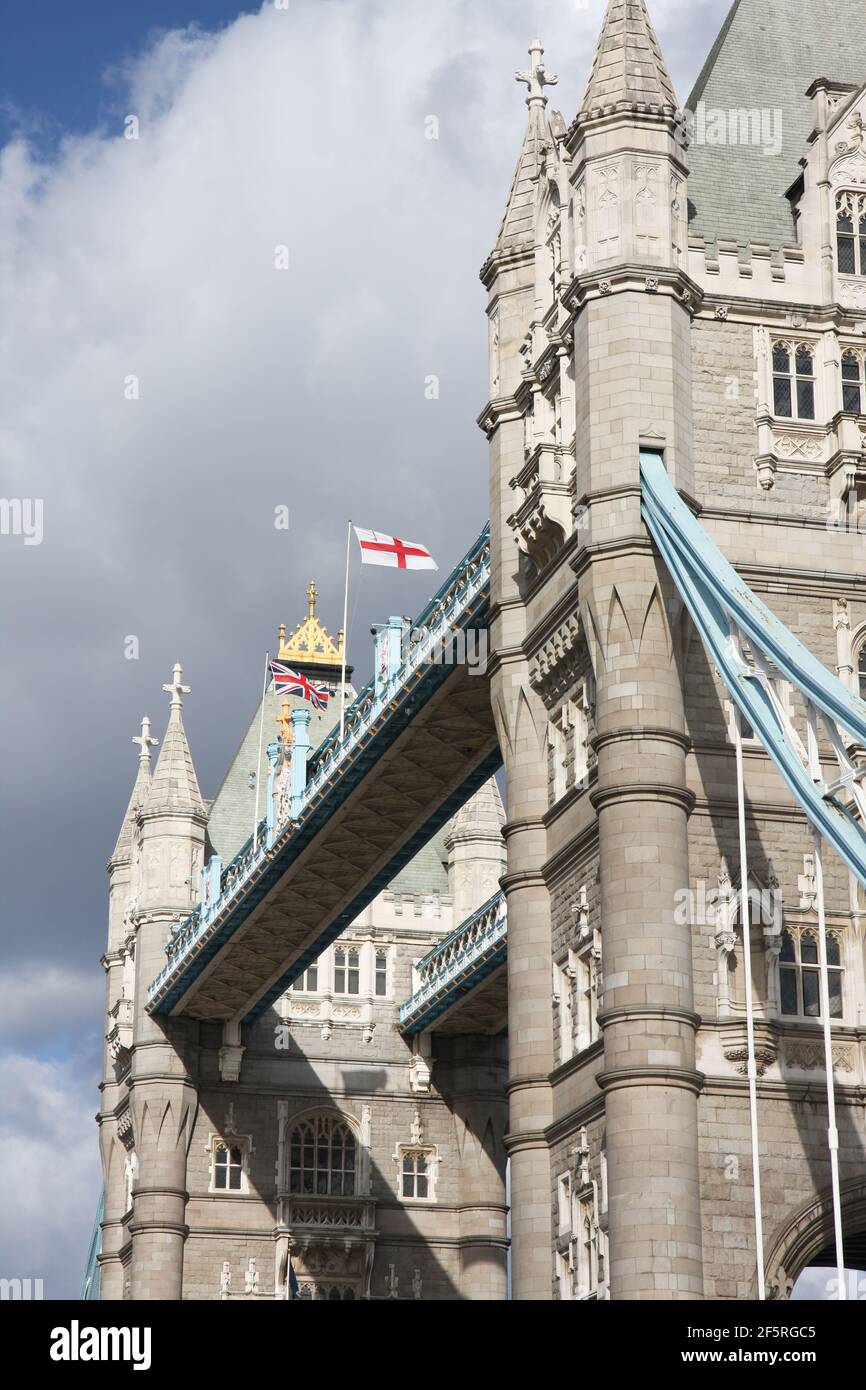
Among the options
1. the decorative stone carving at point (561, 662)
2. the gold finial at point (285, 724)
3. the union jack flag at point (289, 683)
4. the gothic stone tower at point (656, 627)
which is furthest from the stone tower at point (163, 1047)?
the decorative stone carving at point (561, 662)

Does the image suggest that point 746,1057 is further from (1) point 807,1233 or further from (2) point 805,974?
(1) point 807,1233

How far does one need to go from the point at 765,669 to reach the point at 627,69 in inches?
397

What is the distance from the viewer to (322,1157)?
2506 inches

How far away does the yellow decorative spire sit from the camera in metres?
76.1

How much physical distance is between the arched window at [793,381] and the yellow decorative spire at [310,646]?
42.9 m

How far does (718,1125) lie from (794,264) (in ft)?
42.0

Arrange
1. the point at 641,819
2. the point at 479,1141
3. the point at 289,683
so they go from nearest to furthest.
Answer: the point at 641,819 → the point at 289,683 → the point at 479,1141

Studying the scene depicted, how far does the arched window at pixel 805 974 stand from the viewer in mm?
30734

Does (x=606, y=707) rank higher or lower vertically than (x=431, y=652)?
lower

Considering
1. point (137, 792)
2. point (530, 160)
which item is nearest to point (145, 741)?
point (137, 792)

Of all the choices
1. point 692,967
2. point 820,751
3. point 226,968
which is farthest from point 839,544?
point 226,968

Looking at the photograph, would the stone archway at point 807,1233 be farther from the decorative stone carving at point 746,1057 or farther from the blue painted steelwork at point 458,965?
the blue painted steelwork at point 458,965
